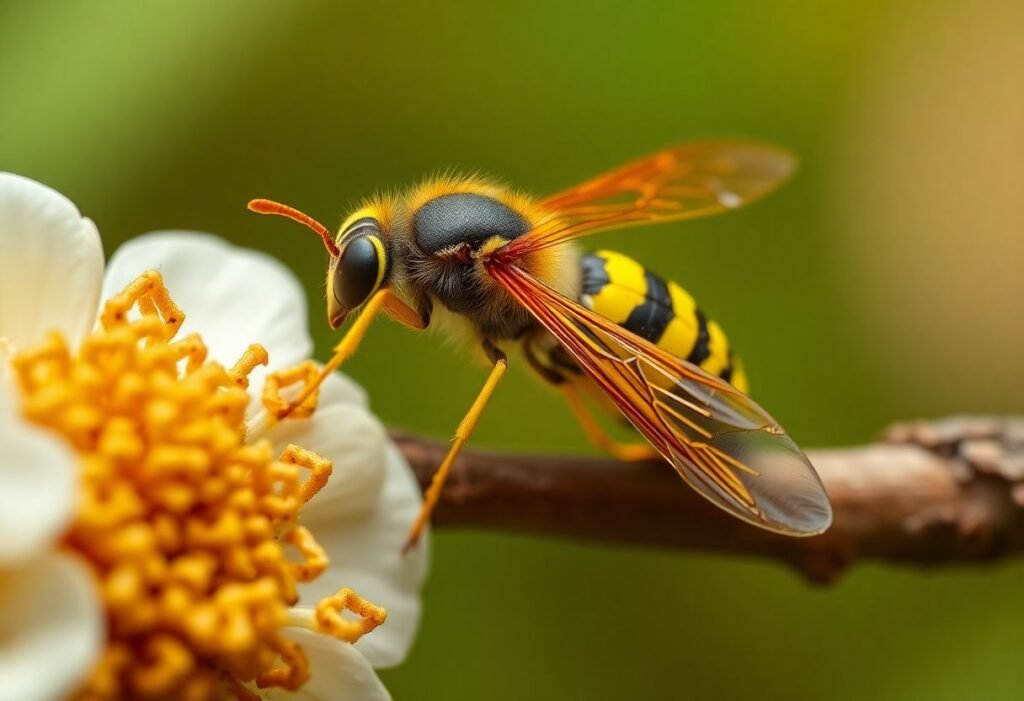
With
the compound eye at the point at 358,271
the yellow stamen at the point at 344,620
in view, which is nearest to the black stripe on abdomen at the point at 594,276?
the compound eye at the point at 358,271

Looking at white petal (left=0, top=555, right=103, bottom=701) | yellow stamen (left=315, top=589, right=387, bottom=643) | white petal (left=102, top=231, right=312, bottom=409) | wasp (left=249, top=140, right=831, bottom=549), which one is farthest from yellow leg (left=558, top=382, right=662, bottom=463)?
white petal (left=0, top=555, right=103, bottom=701)

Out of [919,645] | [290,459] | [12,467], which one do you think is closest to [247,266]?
[290,459]

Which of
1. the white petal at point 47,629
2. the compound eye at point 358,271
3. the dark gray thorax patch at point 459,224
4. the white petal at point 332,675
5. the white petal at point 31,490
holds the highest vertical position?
the dark gray thorax patch at point 459,224

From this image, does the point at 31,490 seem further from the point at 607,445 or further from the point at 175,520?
the point at 607,445

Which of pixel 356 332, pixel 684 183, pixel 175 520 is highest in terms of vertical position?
pixel 684 183

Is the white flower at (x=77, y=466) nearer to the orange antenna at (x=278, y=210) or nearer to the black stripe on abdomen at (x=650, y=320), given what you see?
the orange antenna at (x=278, y=210)

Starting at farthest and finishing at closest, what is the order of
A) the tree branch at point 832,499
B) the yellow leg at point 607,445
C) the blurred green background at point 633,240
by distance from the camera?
1. the blurred green background at point 633,240
2. the yellow leg at point 607,445
3. the tree branch at point 832,499

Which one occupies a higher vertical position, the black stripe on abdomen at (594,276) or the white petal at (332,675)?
the black stripe on abdomen at (594,276)

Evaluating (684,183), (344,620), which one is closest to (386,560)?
(344,620)
